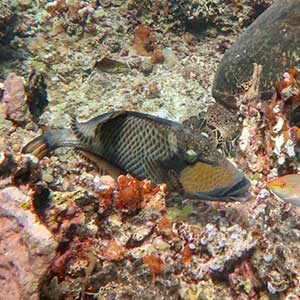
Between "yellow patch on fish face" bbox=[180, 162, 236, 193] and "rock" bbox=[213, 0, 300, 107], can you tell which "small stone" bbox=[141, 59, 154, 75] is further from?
"yellow patch on fish face" bbox=[180, 162, 236, 193]

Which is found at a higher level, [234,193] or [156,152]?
[234,193]

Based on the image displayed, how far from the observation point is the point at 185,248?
3256 millimetres

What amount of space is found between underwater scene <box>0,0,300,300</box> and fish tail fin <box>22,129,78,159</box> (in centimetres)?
1

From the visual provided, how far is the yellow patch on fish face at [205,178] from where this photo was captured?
3014mm

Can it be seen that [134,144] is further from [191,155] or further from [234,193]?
[234,193]

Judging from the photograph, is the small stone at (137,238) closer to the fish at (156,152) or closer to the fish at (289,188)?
the fish at (156,152)

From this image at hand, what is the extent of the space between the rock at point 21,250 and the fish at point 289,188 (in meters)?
1.73

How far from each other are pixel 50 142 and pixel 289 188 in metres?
1.96

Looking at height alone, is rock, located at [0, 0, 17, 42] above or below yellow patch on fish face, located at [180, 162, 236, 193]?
below

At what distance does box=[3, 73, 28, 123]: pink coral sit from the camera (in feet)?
14.7

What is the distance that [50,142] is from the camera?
3.50 m

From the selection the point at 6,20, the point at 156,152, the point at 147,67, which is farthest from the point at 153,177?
the point at 6,20

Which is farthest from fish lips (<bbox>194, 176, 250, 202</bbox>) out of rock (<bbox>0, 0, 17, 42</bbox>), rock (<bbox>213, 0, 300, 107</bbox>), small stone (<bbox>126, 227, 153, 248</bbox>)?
rock (<bbox>0, 0, 17, 42</bbox>)

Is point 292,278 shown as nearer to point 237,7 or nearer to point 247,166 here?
point 247,166
